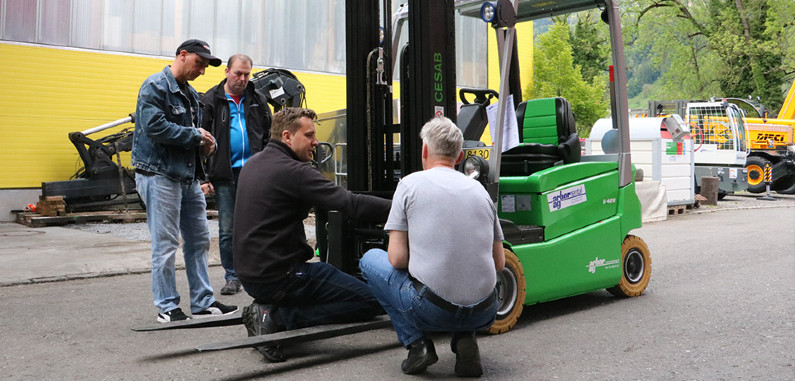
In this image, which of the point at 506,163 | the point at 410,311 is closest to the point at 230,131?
the point at 506,163

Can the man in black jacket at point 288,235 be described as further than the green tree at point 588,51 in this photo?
No

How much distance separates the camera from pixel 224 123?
6250mm

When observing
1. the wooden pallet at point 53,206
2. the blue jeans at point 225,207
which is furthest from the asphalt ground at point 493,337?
the wooden pallet at point 53,206

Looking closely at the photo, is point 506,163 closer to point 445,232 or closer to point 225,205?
point 445,232

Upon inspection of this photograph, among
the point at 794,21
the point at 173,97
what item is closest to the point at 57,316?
the point at 173,97

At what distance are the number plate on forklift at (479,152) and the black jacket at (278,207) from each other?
115cm

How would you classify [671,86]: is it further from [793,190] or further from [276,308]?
[276,308]

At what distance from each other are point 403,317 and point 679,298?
3346mm

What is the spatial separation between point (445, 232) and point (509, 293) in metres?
1.48

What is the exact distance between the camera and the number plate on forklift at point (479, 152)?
516 centimetres

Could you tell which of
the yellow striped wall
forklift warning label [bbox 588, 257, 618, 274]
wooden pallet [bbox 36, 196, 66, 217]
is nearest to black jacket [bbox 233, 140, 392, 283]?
forklift warning label [bbox 588, 257, 618, 274]

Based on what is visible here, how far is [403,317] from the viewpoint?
3959 millimetres

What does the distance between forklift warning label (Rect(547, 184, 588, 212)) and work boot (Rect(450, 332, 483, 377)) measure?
193cm

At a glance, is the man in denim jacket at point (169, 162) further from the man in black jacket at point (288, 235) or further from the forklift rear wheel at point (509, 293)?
the forklift rear wheel at point (509, 293)
